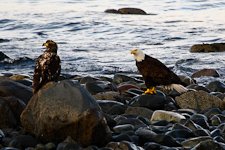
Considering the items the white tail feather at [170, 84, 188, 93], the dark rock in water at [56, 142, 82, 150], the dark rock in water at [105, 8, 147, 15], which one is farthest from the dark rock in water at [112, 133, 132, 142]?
the dark rock in water at [105, 8, 147, 15]

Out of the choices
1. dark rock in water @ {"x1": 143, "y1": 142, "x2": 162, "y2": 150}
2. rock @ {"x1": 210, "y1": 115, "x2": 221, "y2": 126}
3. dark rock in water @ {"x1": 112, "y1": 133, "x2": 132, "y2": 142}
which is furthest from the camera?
rock @ {"x1": 210, "y1": 115, "x2": 221, "y2": 126}

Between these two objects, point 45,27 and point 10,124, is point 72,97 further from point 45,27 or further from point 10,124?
point 45,27

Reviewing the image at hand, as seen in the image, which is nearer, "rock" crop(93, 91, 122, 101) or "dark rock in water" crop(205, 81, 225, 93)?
"rock" crop(93, 91, 122, 101)

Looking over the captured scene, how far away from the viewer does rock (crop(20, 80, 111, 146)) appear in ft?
12.8

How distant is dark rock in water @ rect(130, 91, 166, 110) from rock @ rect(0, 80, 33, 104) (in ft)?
5.65

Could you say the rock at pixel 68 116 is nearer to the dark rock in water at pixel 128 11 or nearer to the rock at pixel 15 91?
the rock at pixel 15 91

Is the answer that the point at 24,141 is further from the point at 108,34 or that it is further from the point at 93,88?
the point at 108,34

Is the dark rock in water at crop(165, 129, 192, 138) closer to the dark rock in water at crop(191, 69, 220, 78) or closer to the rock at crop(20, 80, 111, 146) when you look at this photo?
the rock at crop(20, 80, 111, 146)

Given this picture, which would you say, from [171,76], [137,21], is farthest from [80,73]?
[137,21]

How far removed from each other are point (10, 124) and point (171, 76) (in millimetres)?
3217

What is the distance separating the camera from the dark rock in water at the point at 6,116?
177 inches

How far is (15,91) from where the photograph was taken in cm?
525

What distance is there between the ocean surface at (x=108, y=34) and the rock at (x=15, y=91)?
527cm

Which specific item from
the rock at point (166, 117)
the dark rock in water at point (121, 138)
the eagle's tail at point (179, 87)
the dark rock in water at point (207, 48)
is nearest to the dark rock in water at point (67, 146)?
the dark rock in water at point (121, 138)
